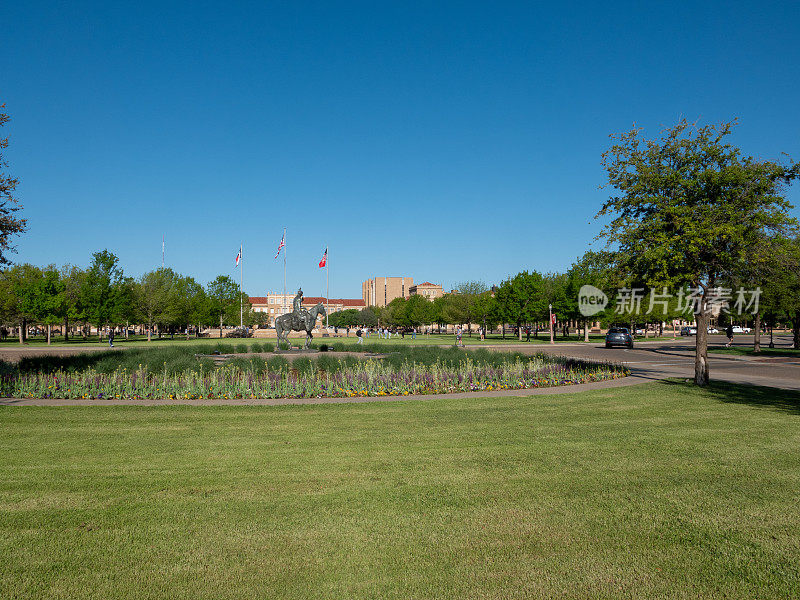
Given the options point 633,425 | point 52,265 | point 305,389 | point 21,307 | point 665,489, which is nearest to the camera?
point 665,489

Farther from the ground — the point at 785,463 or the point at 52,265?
the point at 52,265

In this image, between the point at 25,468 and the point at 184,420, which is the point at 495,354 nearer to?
the point at 184,420

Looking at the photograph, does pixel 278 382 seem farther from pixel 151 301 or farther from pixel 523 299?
pixel 151 301

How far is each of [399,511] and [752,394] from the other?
1374cm

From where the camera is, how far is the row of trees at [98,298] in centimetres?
5531

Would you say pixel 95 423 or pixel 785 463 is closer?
pixel 785 463

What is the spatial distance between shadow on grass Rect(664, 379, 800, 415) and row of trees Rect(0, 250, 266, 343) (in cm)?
6070

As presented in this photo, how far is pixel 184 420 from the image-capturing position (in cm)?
1007

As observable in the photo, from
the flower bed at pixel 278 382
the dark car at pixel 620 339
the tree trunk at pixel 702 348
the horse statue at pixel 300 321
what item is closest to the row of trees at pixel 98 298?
the horse statue at pixel 300 321

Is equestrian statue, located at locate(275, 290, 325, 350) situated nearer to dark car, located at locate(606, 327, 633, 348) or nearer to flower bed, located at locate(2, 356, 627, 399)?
flower bed, located at locate(2, 356, 627, 399)

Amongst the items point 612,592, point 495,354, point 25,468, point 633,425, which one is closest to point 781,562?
point 612,592

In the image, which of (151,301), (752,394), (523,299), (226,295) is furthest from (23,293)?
(752,394)

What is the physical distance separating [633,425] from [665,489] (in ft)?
13.1

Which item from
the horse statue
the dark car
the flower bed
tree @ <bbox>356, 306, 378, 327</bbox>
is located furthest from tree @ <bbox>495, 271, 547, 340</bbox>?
tree @ <bbox>356, 306, 378, 327</bbox>
